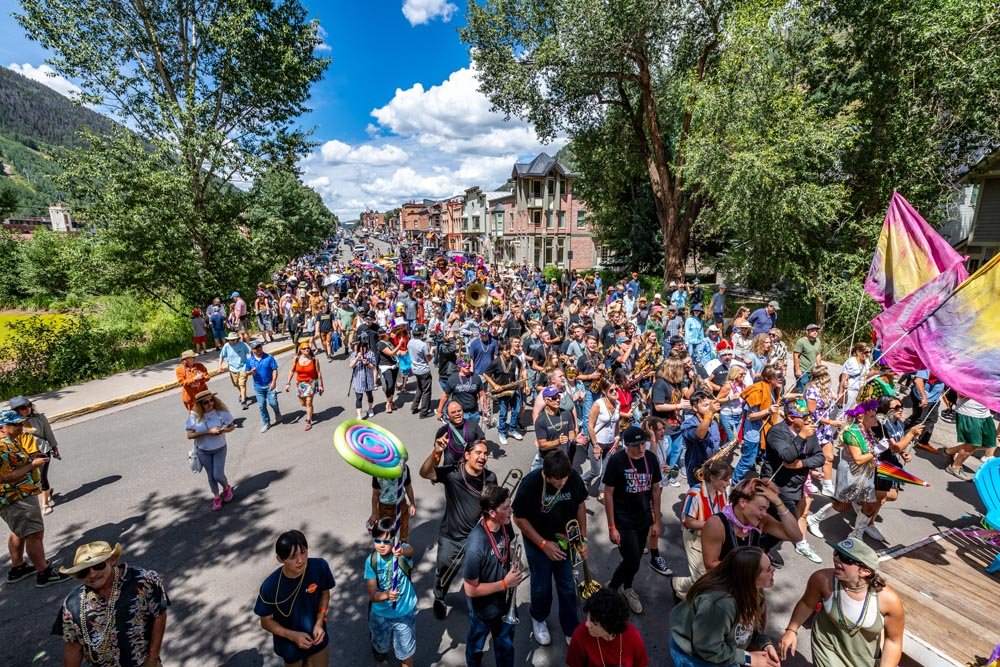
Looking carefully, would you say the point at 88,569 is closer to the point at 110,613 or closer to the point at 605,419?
the point at 110,613

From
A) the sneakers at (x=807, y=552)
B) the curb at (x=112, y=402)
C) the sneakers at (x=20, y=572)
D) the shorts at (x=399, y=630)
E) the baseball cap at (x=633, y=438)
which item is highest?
the baseball cap at (x=633, y=438)

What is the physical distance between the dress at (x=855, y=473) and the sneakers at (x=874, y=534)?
18.6 inches

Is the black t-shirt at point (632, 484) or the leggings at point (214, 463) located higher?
the black t-shirt at point (632, 484)

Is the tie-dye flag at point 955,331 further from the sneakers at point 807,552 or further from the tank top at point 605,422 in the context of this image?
the tank top at point 605,422

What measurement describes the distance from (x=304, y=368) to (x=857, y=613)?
7777mm

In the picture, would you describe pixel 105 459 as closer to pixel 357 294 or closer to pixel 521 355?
pixel 521 355

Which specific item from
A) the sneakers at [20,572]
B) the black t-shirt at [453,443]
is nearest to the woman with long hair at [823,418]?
the black t-shirt at [453,443]

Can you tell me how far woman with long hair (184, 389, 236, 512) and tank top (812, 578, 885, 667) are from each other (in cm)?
597

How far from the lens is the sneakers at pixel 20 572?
4543 millimetres

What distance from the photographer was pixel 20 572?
180 inches

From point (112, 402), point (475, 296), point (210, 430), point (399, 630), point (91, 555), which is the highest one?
point (475, 296)

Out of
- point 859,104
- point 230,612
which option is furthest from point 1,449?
point 859,104

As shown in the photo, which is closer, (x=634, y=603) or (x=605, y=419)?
(x=634, y=603)

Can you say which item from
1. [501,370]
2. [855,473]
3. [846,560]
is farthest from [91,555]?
[855,473]
